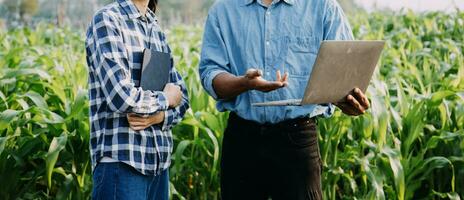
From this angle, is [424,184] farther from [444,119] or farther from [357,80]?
[357,80]

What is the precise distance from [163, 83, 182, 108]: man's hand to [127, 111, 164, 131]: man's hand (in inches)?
2.4

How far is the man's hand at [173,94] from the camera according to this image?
79.5 inches

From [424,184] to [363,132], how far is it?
1.33 feet

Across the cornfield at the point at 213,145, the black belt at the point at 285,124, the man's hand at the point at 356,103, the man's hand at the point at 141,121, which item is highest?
the man's hand at the point at 356,103

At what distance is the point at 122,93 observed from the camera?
185 cm

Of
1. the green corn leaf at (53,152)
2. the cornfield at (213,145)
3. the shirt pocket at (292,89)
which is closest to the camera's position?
the shirt pocket at (292,89)

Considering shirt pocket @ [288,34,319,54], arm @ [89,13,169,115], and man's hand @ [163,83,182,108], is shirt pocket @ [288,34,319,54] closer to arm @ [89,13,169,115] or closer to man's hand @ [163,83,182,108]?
man's hand @ [163,83,182,108]

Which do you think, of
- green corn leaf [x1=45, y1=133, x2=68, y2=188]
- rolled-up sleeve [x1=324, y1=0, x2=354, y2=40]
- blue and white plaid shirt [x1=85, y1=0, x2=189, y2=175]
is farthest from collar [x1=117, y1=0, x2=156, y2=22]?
green corn leaf [x1=45, y1=133, x2=68, y2=188]

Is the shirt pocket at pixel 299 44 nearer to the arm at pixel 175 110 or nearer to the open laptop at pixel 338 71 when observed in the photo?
the open laptop at pixel 338 71

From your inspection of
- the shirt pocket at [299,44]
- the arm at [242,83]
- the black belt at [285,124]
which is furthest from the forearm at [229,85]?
the shirt pocket at [299,44]

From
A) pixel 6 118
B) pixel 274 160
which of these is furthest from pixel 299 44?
pixel 6 118

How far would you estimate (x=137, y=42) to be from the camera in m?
1.94

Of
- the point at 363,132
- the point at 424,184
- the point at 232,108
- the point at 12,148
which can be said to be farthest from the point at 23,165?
the point at 424,184

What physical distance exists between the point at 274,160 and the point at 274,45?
338mm
